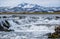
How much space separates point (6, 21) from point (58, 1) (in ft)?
2.49

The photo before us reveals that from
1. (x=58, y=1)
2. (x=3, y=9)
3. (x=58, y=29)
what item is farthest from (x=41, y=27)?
(x=3, y=9)

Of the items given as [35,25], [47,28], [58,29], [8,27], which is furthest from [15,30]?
[58,29]

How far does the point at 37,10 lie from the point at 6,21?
1.48 feet

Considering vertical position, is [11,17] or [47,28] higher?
[11,17]

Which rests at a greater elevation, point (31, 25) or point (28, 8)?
point (28, 8)

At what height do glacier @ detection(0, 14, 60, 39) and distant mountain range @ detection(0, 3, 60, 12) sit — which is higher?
distant mountain range @ detection(0, 3, 60, 12)

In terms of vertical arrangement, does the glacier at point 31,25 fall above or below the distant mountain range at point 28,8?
below

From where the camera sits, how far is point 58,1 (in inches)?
90.2

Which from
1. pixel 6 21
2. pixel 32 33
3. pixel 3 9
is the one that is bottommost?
pixel 32 33

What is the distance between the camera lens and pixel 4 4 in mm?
2314

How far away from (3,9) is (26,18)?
13.3 inches

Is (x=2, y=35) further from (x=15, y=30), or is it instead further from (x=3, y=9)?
(x=3, y=9)

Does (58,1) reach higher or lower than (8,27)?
higher

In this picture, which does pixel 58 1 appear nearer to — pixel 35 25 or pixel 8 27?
Answer: pixel 35 25
